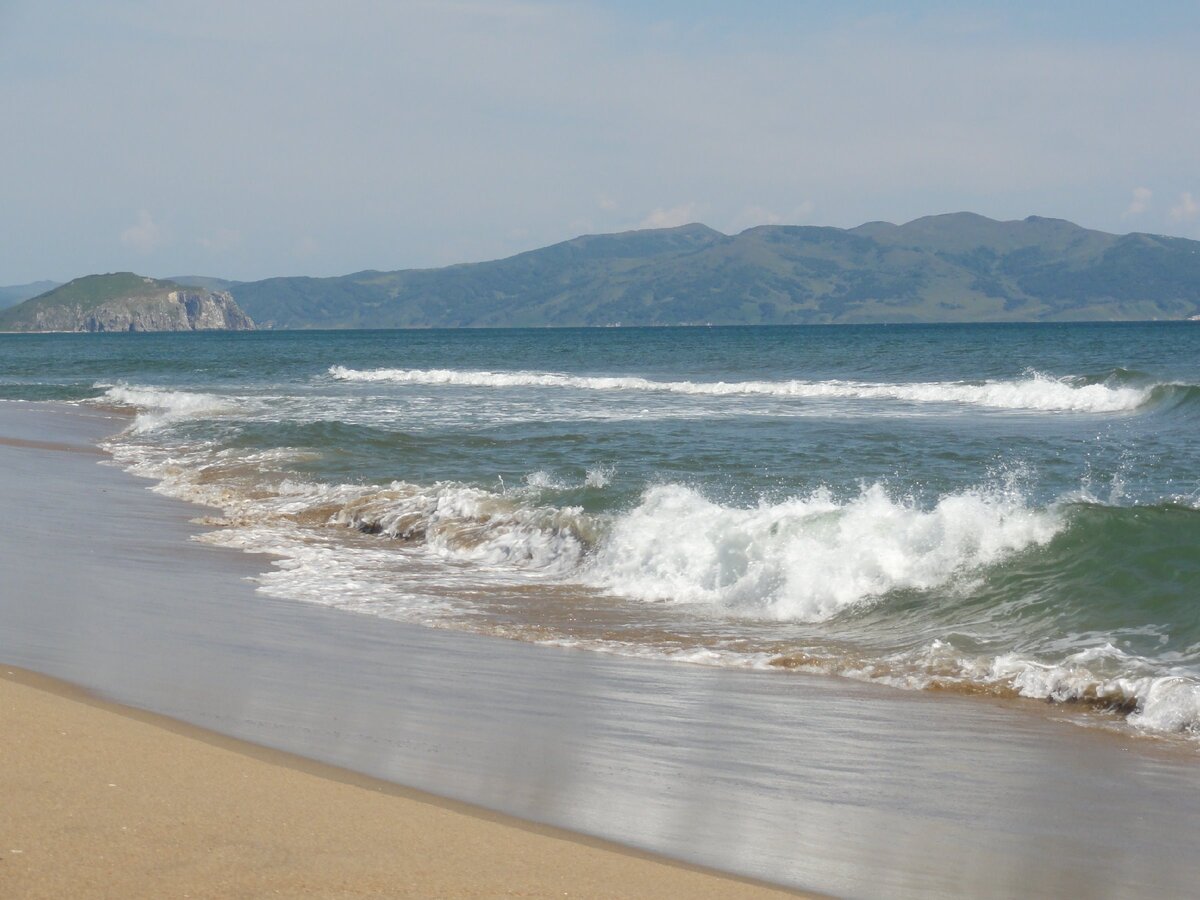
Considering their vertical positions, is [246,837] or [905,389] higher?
[905,389]

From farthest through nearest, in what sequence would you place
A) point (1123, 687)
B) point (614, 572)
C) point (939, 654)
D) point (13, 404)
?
point (13, 404) < point (614, 572) < point (939, 654) < point (1123, 687)

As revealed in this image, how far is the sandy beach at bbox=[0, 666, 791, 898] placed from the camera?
3727 mm

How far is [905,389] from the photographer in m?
37.8

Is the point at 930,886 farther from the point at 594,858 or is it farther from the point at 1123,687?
the point at 1123,687

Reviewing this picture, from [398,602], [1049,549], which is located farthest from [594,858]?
[1049,549]

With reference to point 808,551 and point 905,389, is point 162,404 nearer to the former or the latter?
point 905,389

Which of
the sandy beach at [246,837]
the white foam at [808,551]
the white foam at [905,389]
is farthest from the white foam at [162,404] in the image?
the sandy beach at [246,837]

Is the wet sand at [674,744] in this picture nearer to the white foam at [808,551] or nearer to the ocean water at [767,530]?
the ocean water at [767,530]

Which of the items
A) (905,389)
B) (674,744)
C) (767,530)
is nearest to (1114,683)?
(674,744)

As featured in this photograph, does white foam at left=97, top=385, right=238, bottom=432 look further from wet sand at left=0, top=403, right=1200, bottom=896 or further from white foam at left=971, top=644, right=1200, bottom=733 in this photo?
white foam at left=971, top=644, right=1200, bottom=733

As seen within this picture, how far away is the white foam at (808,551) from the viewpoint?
1080 cm

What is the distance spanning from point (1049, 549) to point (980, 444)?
1083 cm

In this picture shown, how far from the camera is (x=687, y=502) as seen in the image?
13.4 m

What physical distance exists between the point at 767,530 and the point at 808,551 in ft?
2.29
